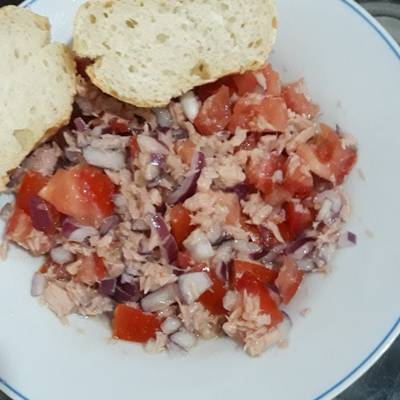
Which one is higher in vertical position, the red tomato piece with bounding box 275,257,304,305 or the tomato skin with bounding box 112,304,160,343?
the red tomato piece with bounding box 275,257,304,305

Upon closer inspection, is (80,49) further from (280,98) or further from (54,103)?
(280,98)

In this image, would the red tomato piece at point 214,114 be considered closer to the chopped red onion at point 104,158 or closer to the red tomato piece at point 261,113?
the red tomato piece at point 261,113

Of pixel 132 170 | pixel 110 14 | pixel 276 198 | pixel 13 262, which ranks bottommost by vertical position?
pixel 13 262

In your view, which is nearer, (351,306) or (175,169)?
(351,306)

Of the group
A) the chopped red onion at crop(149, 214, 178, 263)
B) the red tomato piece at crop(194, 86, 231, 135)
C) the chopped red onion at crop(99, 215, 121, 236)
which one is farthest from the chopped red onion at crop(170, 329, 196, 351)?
the red tomato piece at crop(194, 86, 231, 135)

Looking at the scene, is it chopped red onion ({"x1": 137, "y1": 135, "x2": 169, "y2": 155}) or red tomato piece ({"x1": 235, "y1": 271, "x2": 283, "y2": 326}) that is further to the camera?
chopped red onion ({"x1": 137, "y1": 135, "x2": 169, "y2": 155})

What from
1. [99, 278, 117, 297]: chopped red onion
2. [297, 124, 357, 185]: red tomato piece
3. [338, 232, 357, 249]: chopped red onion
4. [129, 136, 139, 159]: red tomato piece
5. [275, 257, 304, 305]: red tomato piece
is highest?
[297, 124, 357, 185]: red tomato piece

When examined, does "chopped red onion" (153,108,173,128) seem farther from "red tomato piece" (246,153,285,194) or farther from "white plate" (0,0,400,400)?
"white plate" (0,0,400,400)

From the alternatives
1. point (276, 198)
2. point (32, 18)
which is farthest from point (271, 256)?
point (32, 18)
